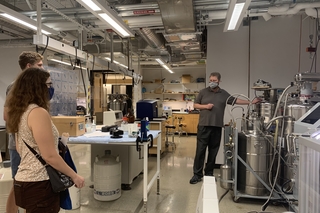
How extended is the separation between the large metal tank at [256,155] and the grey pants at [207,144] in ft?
2.12

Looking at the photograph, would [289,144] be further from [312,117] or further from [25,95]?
[25,95]

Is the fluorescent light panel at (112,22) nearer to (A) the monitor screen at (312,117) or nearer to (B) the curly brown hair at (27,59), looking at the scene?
(B) the curly brown hair at (27,59)

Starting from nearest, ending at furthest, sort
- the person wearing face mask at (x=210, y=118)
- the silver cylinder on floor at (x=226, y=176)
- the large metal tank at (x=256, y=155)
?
the large metal tank at (x=256, y=155)
the silver cylinder on floor at (x=226, y=176)
the person wearing face mask at (x=210, y=118)

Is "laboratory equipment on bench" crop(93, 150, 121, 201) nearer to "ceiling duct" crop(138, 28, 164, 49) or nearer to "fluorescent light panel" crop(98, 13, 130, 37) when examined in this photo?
"fluorescent light panel" crop(98, 13, 130, 37)

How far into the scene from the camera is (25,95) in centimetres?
136

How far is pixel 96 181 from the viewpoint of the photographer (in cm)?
286

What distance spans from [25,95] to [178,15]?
2301mm

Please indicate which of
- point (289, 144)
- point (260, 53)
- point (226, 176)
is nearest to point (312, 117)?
point (289, 144)

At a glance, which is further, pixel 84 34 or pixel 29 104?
pixel 84 34

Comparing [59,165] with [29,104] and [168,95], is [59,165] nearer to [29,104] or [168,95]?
[29,104]

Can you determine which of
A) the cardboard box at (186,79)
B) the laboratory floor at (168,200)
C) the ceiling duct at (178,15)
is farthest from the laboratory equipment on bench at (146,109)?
the cardboard box at (186,79)

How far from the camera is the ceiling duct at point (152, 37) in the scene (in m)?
4.17

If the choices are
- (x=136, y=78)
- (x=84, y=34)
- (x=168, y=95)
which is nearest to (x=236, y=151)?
(x=84, y=34)

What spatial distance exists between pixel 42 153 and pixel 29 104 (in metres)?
0.30
